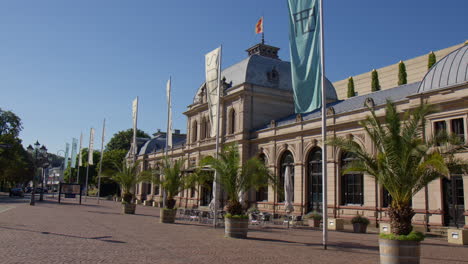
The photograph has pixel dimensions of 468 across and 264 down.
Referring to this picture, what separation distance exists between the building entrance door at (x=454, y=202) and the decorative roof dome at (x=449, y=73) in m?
5.31

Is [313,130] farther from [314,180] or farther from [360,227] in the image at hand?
[360,227]

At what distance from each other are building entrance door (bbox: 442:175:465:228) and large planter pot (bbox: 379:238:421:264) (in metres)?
11.0

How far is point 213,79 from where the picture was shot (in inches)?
1002

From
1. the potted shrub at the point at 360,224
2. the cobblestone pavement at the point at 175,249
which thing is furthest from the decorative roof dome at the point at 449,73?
the cobblestone pavement at the point at 175,249

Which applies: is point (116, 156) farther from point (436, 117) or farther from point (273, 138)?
point (436, 117)

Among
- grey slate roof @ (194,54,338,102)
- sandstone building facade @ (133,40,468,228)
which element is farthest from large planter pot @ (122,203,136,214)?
grey slate roof @ (194,54,338,102)

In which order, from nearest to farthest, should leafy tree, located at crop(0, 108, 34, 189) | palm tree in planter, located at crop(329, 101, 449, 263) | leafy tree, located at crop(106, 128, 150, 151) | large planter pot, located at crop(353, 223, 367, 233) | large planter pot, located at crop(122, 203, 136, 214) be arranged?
1. palm tree in planter, located at crop(329, 101, 449, 263)
2. large planter pot, located at crop(353, 223, 367, 233)
3. large planter pot, located at crop(122, 203, 136, 214)
4. leafy tree, located at crop(0, 108, 34, 189)
5. leafy tree, located at crop(106, 128, 150, 151)

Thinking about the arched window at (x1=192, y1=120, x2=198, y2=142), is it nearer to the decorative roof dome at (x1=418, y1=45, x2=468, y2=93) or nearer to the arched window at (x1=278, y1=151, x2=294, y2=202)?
the arched window at (x1=278, y1=151, x2=294, y2=202)

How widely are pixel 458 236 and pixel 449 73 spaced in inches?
376

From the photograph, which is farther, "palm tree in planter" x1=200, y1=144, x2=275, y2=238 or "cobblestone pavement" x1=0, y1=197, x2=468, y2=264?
"palm tree in planter" x1=200, y1=144, x2=275, y2=238

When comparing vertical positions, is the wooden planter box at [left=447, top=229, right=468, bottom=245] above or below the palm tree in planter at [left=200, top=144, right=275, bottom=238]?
below

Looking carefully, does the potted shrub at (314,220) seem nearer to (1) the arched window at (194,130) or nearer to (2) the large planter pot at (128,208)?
(2) the large planter pot at (128,208)

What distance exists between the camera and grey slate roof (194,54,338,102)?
39.7 m

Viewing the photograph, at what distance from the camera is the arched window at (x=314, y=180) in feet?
97.8
